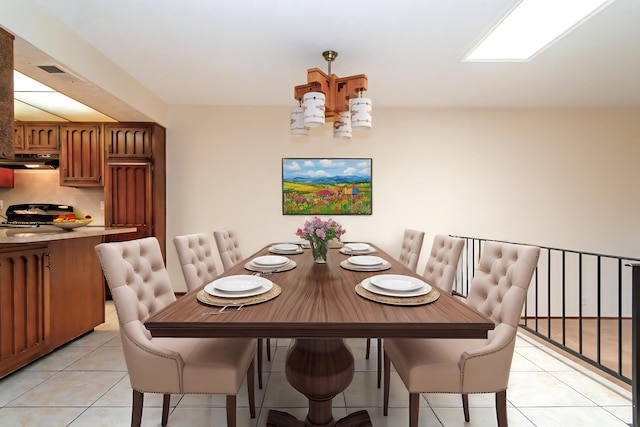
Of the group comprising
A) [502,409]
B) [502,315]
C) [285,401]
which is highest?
[502,315]

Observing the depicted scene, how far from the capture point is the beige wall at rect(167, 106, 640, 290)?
4.08m

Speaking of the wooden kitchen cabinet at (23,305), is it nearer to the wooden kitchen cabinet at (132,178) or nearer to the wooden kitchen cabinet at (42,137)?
the wooden kitchen cabinet at (132,178)

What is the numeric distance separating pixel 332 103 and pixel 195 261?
1.45 m

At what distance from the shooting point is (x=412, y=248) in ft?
8.65

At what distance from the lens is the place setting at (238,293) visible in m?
1.16

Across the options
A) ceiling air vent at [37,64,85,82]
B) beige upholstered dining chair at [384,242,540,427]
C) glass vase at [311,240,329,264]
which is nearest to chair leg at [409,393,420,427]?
beige upholstered dining chair at [384,242,540,427]

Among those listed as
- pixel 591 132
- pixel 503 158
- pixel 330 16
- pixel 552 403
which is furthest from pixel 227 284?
pixel 591 132

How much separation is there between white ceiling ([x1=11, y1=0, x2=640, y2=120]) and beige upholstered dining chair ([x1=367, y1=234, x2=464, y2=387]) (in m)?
1.57

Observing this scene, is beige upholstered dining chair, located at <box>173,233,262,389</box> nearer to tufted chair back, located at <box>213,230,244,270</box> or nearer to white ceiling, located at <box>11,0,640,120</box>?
tufted chair back, located at <box>213,230,244,270</box>

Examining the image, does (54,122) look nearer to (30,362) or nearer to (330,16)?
(30,362)

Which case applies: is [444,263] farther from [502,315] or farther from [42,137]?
[42,137]

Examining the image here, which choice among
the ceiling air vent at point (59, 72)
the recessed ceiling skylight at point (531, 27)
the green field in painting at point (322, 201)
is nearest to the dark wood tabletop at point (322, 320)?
the recessed ceiling skylight at point (531, 27)

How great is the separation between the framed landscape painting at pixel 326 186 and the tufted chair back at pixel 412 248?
132 centimetres

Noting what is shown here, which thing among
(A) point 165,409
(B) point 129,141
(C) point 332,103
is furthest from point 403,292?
(B) point 129,141
